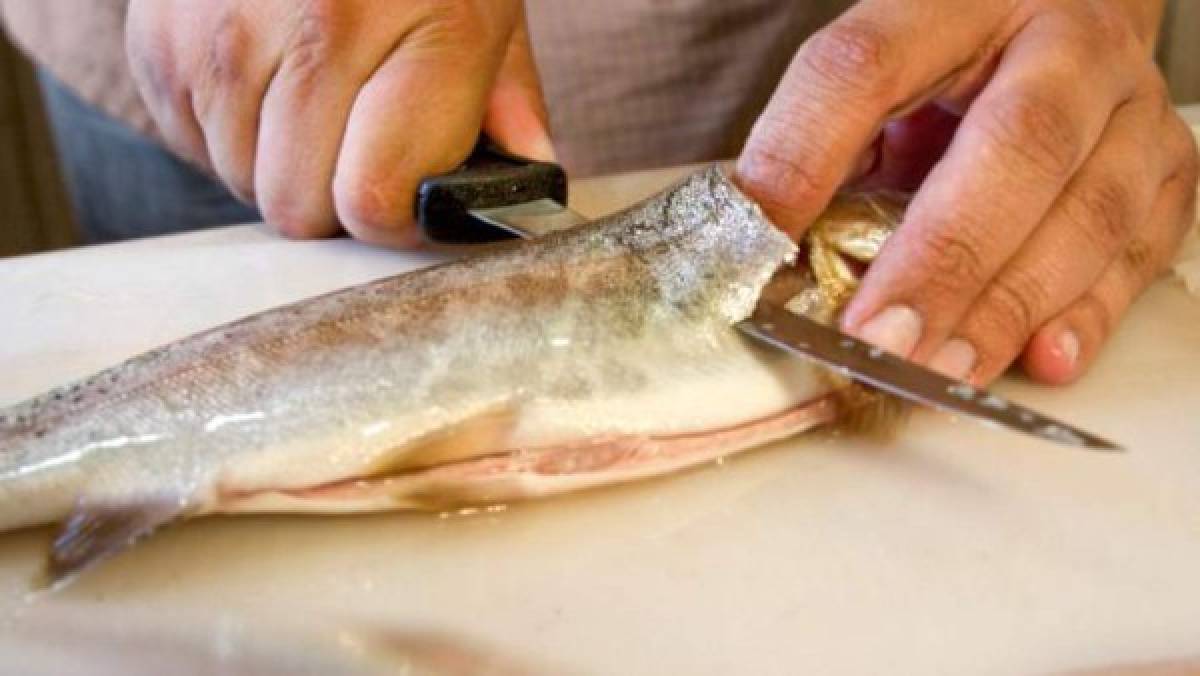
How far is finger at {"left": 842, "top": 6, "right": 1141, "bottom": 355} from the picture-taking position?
1.00m

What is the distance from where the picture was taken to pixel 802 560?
35.1 inches

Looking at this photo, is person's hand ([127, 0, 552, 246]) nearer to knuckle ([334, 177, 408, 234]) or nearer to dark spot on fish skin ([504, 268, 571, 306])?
knuckle ([334, 177, 408, 234])

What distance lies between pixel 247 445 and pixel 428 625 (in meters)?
0.18

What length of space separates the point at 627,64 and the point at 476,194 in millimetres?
550

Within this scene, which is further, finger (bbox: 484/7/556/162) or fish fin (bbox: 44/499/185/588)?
finger (bbox: 484/7/556/162)

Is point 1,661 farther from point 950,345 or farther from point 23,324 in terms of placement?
point 950,345

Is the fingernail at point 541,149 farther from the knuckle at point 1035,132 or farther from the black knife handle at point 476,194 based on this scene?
the knuckle at point 1035,132

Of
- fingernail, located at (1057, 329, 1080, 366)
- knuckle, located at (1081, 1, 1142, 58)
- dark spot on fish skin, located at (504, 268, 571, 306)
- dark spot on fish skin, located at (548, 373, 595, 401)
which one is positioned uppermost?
knuckle, located at (1081, 1, 1142, 58)

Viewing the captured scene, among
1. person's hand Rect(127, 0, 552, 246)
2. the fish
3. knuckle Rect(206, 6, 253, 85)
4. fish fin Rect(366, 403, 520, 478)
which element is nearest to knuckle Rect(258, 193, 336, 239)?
person's hand Rect(127, 0, 552, 246)

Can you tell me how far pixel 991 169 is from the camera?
1.04 m

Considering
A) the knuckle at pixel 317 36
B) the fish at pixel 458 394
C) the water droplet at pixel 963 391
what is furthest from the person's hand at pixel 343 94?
the water droplet at pixel 963 391

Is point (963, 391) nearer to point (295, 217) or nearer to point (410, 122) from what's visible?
point (410, 122)

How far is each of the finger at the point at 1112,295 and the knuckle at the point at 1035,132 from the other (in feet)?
0.40

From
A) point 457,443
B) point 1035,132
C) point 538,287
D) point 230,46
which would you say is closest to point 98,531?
point 457,443
